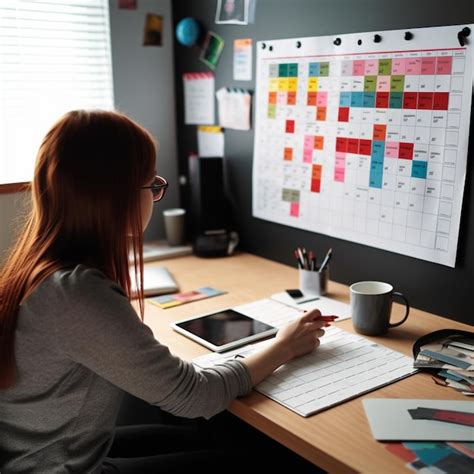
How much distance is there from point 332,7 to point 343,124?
1.03 feet

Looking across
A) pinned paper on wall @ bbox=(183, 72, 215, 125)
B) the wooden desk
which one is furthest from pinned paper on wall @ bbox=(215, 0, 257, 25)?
the wooden desk

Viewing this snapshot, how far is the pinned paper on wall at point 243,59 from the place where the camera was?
199 centimetres

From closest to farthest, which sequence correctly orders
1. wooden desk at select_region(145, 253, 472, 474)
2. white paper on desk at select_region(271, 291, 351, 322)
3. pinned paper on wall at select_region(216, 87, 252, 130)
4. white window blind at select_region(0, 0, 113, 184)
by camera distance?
wooden desk at select_region(145, 253, 472, 474), white paper on desk at select_region(271, 291, 351, 322), white window blind at select_region(0, 0, 113, 184), pinned paper on wall at select_region(216, 87, 252, 130)

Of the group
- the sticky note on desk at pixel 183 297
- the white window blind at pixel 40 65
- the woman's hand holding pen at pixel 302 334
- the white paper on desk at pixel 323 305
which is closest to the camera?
the woman's hand holding pen at pixel 302 334

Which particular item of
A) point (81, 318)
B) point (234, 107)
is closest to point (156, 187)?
point (81, 318)

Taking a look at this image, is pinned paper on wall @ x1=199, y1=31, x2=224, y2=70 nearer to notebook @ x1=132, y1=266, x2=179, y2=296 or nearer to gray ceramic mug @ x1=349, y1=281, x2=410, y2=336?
notebook @ x1=132, y1=266, x2=179, y2=296

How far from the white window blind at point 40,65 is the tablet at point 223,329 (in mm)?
781

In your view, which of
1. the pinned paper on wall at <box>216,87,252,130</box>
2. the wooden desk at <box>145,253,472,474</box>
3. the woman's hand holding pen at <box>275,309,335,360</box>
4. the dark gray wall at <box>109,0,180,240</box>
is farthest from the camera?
the dark gray wall at <box>109,0,180,240</box>

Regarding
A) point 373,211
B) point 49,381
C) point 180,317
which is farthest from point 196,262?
point 49,381

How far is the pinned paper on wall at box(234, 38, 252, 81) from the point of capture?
1992 mm

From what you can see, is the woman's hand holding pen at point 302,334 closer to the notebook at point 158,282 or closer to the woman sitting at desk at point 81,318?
the woman sitting at desk at point 81,318

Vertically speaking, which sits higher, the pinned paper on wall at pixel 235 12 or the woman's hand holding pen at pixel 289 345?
the pinned paper on wall at pixel 235 12

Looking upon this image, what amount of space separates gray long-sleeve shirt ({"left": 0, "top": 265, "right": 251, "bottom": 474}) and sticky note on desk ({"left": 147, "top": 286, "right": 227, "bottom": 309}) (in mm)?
522

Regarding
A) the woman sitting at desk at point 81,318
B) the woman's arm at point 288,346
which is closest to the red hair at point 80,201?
the woman sitting at desk at point 81,318
